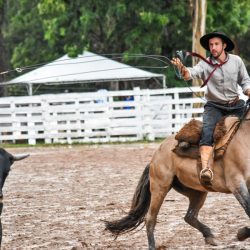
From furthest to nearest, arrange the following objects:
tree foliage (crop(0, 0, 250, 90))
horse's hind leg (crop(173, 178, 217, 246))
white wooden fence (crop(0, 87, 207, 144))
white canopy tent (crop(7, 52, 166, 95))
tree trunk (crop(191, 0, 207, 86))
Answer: tree foliage (crop(0, 0, 250, 90)) → white canopy tent (crop(7, 52, 166, 95)) → tree trunk (crop(191, 0, 207, 86)) → white wooden fence (crop(0, 87, 207, 144)) → horse's hind leg (crop(173, 178, 217, 246))

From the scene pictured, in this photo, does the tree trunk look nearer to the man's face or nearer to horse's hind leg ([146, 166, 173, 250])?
horse's hind leg ([146, 166, 173, 250])

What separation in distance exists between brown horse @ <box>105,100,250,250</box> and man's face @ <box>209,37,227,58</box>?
70 cm

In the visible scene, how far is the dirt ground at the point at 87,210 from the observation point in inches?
341

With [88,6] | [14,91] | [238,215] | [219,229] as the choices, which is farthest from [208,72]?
[14,91]

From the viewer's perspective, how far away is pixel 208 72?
7992 millimetres

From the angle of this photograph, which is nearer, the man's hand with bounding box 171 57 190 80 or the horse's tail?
the man's hand with bounding box 171 57 190 80

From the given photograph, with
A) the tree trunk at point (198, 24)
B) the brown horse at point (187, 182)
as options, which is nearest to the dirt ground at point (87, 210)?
the brown horse at point (187, 182)

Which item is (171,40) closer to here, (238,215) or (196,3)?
(196,3)

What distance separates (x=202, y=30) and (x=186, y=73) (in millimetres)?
19408

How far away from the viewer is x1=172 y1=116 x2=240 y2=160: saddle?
779cm

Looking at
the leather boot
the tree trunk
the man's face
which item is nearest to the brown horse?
the leather boot

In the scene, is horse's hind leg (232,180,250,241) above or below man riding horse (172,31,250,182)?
below

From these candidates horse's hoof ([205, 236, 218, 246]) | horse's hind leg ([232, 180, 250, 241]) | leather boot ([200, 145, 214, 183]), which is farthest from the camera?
horse's hoof ([205, 236, 218, 246])

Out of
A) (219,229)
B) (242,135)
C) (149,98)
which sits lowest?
(149,98)
